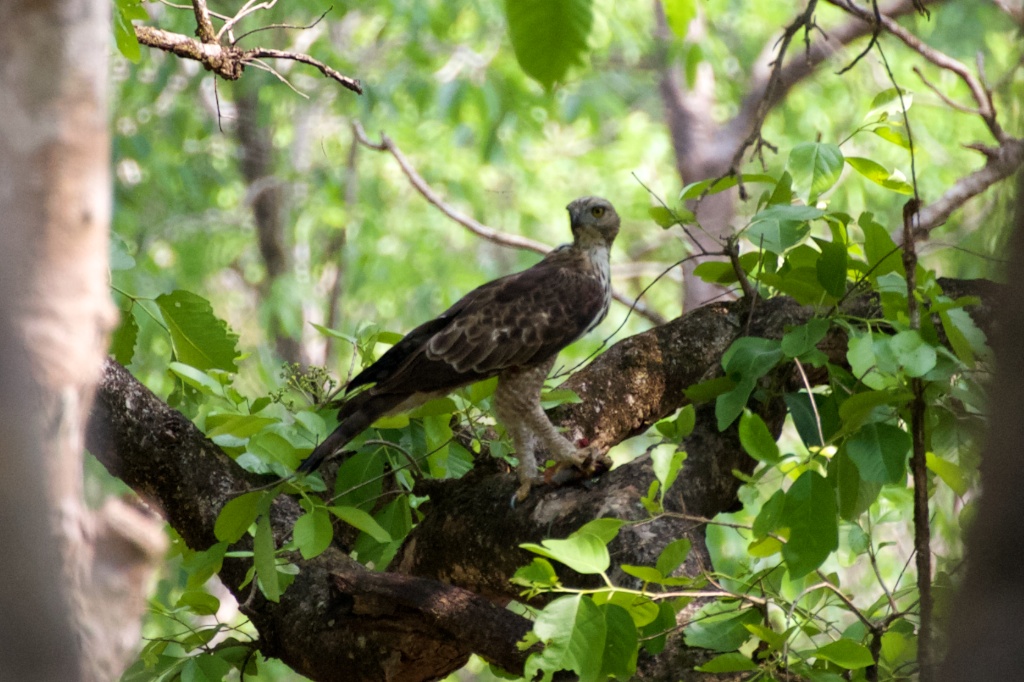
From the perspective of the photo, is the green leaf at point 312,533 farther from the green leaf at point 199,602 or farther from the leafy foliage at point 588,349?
the green leaf at point 199,602

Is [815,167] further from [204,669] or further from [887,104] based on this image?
[204,669]

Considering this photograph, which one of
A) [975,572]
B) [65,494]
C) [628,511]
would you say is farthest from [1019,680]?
[628,511]

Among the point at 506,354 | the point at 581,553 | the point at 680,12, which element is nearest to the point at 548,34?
the point at 680,12

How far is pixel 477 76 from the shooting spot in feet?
26.7

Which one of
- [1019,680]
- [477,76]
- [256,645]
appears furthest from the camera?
[477,76]

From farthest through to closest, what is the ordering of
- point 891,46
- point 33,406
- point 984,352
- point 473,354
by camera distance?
point 891,46, point 473,354, point 984,352, point 33,406

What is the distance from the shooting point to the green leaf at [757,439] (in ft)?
6.30

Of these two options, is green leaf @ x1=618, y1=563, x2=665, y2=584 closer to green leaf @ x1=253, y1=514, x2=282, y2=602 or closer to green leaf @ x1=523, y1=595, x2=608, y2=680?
green leaf @ x1=523, y1=595, x2=608, y2=680

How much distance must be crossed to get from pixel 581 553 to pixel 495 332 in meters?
1.47

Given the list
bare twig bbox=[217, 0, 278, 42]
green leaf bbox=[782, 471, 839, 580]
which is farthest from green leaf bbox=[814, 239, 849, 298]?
bare twig bbox=[217, 0, 278, 42]

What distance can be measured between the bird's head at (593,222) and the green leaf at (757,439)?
1.73 metres

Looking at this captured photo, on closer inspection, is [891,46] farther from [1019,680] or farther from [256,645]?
[1019,680]

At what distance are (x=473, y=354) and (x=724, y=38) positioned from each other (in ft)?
21.8

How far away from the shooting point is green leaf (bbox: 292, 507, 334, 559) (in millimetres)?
2115
